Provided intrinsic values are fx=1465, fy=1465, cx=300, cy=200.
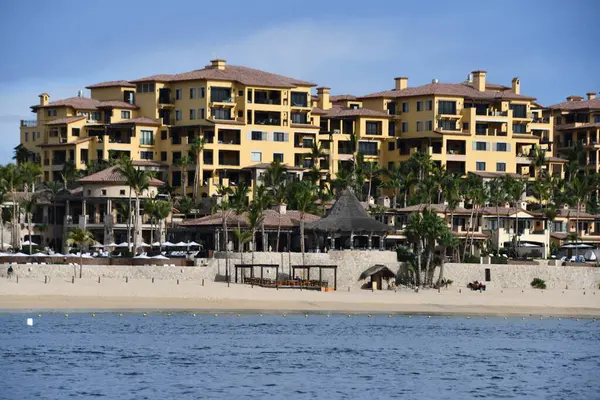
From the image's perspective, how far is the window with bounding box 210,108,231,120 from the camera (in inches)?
5773

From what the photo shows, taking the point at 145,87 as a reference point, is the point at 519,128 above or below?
below

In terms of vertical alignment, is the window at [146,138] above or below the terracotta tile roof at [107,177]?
above

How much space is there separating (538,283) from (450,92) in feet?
155

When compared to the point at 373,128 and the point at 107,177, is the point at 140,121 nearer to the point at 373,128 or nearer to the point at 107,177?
the point at 107,177

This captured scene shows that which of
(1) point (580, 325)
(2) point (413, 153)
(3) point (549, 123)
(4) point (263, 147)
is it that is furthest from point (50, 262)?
(3) point (549, 123)

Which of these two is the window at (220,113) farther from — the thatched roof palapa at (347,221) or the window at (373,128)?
the thatched roof palapa at (347,221)

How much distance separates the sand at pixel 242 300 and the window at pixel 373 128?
52.1 m

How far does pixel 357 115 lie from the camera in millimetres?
155875

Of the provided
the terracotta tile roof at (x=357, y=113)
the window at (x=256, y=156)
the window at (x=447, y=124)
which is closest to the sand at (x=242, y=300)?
the window at (x=256, y=156)

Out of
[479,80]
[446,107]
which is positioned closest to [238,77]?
[446,107]

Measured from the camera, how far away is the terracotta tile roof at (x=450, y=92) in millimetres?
155875

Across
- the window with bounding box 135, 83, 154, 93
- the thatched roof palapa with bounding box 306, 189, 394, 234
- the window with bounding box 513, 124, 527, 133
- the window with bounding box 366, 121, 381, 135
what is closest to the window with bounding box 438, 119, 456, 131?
the window with bounding box 366, 121, 381, 135

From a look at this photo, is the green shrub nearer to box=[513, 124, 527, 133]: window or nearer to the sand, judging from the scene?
the sand

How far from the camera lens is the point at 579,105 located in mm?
175875
